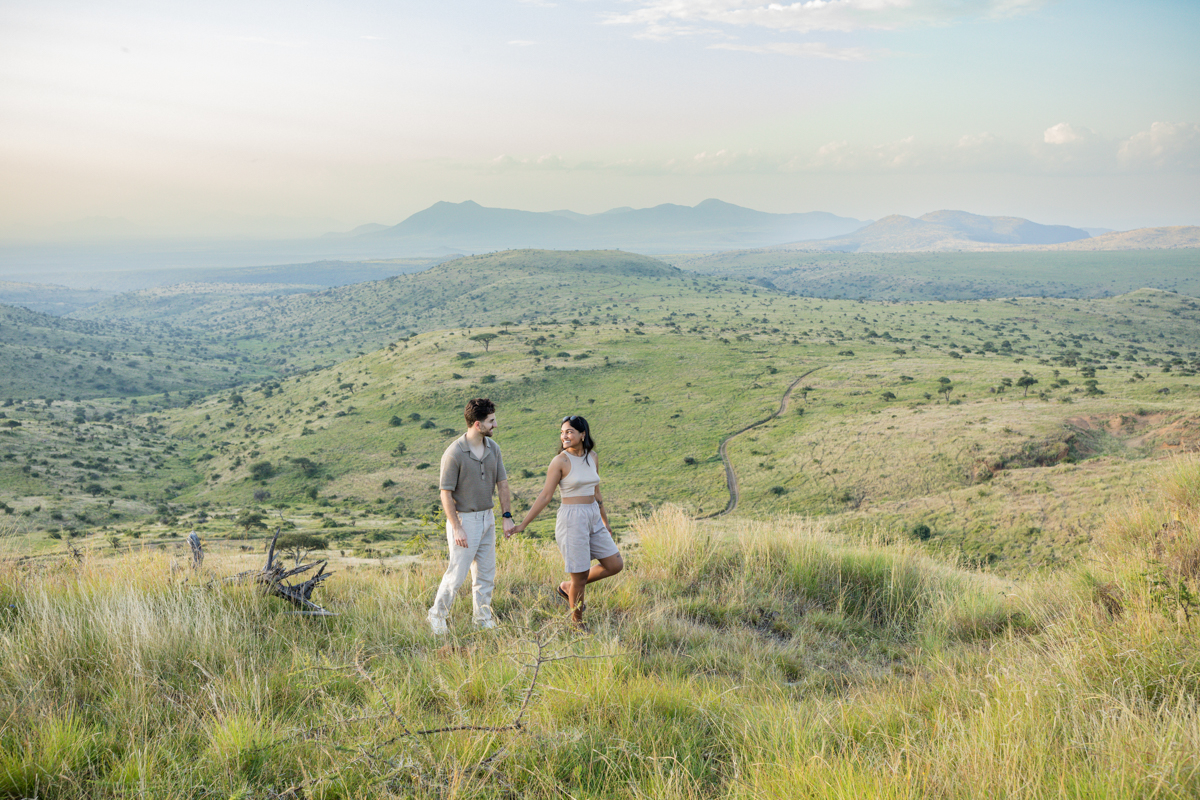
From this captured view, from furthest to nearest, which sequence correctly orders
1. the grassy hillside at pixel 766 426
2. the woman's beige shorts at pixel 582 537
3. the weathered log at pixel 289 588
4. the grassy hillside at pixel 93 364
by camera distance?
the grassy hillside at pixel 93 364 < the grassy hillside at pixel 766 426 < the woman's beige shorts at pixel 582 537 < the weathered log at pixel 289 588

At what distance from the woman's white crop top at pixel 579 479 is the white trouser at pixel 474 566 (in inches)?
34.3

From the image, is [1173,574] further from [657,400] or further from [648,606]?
[657,400]

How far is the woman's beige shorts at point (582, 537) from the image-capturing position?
5.85 meters

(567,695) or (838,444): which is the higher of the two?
(567,695)

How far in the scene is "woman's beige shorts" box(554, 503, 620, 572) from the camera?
5.85 m

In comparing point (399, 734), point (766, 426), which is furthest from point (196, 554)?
point (766, 426)

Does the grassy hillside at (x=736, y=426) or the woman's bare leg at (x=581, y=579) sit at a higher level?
the woman's bare leg at (x=581, y=579)

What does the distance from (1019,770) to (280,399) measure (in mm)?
111980

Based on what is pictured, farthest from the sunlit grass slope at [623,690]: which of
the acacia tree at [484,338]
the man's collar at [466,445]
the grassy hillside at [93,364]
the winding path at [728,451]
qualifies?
the grassy hillside at [93,364]

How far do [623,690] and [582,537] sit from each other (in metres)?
2.06

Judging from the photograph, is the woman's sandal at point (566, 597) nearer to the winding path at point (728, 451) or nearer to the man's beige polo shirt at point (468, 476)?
the man's beige polo shirt at point (468, 476)

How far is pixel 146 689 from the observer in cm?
410

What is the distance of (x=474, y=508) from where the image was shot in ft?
20.1

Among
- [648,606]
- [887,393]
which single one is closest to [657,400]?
[887,393]
